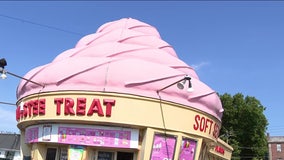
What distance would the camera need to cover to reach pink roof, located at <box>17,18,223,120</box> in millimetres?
17672

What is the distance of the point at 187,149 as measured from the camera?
745 inches

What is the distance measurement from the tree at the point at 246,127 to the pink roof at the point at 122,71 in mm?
32994

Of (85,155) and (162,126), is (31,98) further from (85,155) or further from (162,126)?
(162,126)

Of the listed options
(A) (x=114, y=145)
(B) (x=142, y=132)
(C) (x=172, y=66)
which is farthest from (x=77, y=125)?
(C) (x=172, y=66)

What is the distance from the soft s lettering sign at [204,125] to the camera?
62.7 feet

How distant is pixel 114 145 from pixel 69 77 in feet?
12.9

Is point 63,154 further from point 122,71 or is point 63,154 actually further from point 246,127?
point 246,127

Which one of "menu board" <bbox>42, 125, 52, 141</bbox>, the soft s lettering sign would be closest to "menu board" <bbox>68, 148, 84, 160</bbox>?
"menu board" <bbox>42, 125, 52, 141</bbox>

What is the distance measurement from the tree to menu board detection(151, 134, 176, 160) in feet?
115

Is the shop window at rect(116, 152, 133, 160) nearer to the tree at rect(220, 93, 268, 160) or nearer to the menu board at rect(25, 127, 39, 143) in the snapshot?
the menu board at rect(25, 127, 39, 143)

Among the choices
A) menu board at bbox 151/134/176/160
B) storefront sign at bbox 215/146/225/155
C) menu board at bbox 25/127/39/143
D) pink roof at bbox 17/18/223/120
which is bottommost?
menu board at bbox 151/134/176/160

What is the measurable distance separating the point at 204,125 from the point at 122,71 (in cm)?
539

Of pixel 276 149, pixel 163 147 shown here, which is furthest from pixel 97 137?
pixel 276 149

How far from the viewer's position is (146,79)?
58.8 ft
